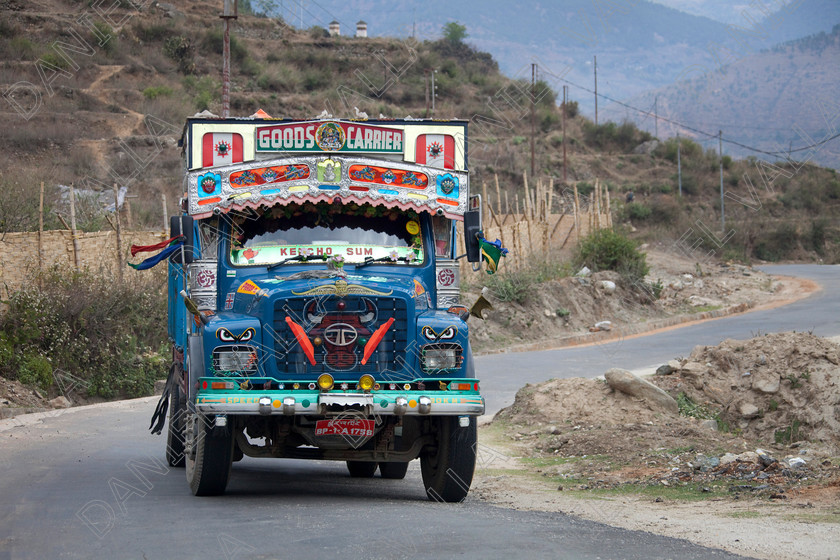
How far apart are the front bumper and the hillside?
20884 millimetres

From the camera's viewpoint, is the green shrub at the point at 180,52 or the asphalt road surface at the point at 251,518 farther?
the green shrub at the point at 180,52

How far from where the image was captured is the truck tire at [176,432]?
1146 cm

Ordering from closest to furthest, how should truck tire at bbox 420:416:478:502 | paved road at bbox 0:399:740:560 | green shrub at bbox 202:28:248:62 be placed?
paved road at bbox 0:399:740:560
truck tire at bbox 420:416:478:502
green shrub at bbox 202:28:248:62

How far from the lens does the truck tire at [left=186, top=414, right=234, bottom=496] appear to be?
8.73 metres

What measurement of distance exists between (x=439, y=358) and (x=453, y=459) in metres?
1.00

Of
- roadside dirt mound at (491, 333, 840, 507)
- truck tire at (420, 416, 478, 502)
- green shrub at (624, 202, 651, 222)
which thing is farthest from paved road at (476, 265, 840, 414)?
green shrub at (624, 202, 651, 222)

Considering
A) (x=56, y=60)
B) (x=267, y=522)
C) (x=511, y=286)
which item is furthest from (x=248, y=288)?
(x=56, y=60)

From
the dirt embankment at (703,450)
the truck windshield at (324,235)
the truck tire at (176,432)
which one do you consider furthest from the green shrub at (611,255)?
the truck windshield at (324,235)

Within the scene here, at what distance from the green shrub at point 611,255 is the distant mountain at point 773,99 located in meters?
76.5

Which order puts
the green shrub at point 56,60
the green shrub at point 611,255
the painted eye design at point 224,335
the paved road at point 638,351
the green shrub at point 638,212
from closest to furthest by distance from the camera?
the painted eye design at point 224,335 → the paved road at point 638,351 → the green shrub at point 611,255 → the green shrub at point 56,60 → the green shrub at point 638,212

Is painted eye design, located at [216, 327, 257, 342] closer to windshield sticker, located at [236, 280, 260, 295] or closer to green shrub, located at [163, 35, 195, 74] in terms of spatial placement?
windshield sticker, located at [236, 280, 260, 295]

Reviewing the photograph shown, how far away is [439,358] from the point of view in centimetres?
872

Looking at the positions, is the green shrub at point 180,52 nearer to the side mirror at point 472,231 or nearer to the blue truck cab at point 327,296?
the blue truck cab at point 327,296

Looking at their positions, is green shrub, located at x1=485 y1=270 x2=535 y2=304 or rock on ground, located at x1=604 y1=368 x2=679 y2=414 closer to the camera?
rock on ground, located at x1=604 y1=368 x2=679 y2=414
